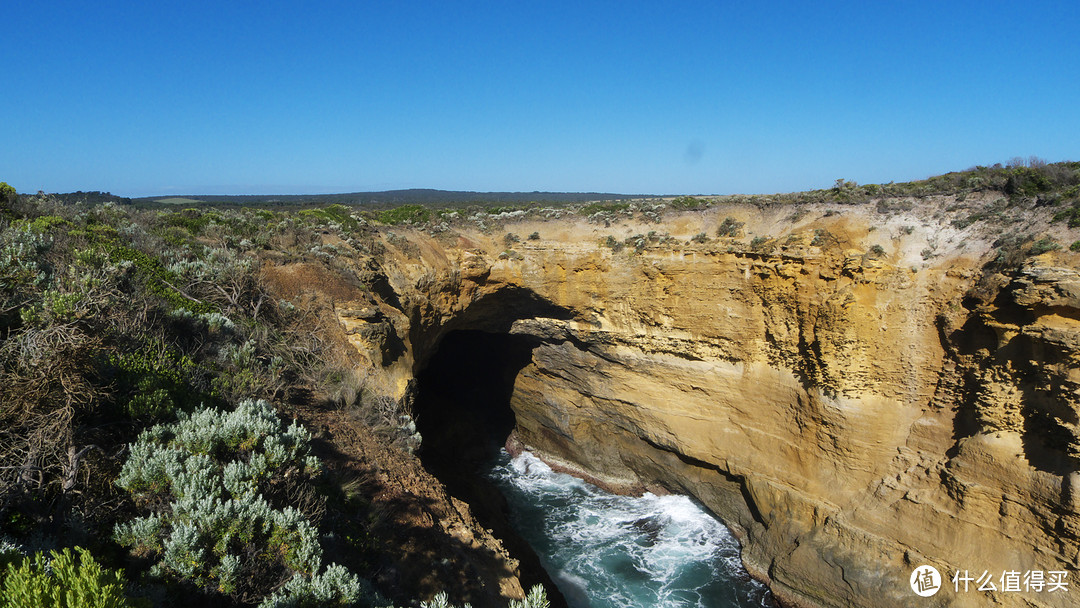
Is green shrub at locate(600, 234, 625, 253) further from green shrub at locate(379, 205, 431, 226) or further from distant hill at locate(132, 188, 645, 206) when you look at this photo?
distant hill at locate(132, 188, 645, 206)

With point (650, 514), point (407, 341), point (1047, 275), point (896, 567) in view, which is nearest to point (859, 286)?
point (1047, 275)

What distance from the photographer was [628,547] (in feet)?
42.7

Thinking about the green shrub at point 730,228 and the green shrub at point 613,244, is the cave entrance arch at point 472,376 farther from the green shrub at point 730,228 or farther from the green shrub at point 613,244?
the green shrub at point 730,228

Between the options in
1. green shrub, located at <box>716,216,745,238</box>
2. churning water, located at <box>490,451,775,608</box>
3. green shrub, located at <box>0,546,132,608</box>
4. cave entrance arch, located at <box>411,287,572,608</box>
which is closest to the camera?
green shrub, located at <box>0,546,132,608</box>

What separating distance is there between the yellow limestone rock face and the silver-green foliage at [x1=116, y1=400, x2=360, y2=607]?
690 centimetres

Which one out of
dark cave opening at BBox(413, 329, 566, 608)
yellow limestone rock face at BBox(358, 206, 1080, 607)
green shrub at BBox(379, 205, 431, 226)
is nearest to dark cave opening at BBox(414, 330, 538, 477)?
dark cave opening at BBox(413, 329, 566, 608)

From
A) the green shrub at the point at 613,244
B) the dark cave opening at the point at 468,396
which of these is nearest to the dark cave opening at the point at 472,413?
the dark cave opening at the point at 468,396

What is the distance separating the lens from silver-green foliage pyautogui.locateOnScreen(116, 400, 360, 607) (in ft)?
11.4

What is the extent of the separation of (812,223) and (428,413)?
1302cm

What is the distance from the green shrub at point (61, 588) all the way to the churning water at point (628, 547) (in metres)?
10.6

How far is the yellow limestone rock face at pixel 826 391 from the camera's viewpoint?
8.95 metres

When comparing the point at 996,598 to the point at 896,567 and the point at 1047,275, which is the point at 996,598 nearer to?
the point at 896,567

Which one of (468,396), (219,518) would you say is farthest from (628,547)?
(219,518)

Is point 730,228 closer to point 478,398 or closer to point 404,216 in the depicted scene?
point 404,216
